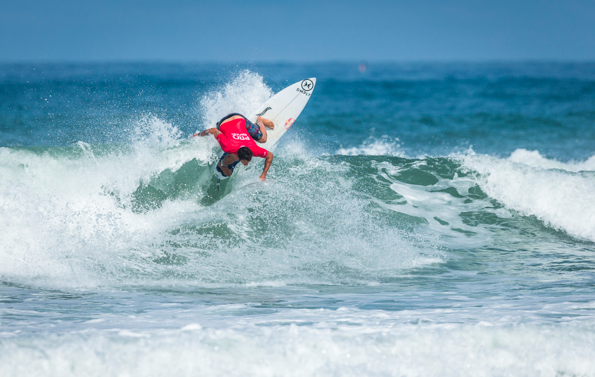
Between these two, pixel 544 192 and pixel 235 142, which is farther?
pixel 544 192

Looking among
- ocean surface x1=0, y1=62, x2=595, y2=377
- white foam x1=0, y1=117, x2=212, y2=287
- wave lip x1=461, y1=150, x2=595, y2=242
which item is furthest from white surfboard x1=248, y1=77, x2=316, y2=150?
wave lip x1=461, y1=150, x2=595, y2=242

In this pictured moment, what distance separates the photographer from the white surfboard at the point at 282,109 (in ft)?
30.5

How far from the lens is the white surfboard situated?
9291mm

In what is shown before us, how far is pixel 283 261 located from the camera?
236 inches

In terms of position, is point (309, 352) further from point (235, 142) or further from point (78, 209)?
point (78, 209)

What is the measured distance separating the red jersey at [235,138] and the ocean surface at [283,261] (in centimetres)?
70

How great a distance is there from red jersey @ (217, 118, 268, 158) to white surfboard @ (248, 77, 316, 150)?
1.49 m

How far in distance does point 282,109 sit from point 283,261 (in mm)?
4211

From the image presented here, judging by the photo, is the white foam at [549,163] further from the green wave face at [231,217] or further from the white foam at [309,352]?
the white foam at [309,352]

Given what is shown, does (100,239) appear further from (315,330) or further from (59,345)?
(315,330)

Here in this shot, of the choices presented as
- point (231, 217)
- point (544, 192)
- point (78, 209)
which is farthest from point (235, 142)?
point (544, 192)

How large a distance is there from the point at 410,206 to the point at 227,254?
3856mm

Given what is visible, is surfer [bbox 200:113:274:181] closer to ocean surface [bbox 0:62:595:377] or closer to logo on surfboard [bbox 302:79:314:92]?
ocean surface [bbox 0:62:595:377]

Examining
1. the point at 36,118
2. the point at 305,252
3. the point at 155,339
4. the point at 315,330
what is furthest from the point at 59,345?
the point at 36,118
